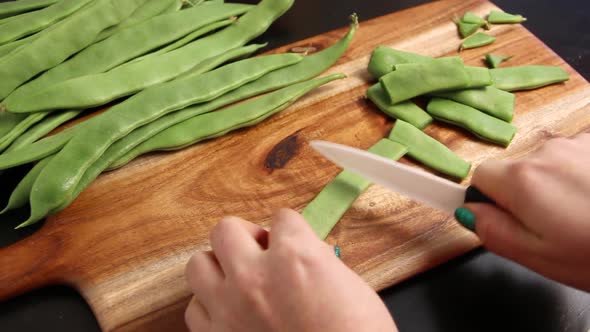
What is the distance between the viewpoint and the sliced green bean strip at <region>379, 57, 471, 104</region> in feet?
6.13

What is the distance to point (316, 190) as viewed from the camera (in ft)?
5.58

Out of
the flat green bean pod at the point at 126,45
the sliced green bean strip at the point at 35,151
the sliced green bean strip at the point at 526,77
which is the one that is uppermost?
the flat green bean pod at the point at 126,45

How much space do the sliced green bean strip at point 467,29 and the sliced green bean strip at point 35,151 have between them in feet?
5.33

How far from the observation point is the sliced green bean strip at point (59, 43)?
6.01 feet

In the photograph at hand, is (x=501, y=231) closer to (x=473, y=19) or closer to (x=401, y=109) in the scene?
(x=401, y=109)

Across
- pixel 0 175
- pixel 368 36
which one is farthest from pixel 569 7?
pixel 0 175

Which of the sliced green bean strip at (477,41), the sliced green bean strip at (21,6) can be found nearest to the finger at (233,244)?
the sliced green bean strip at (477,41)

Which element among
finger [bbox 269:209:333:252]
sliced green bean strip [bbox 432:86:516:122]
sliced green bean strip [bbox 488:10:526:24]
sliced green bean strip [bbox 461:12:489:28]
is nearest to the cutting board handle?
finger [bbox 269:209:333:252]

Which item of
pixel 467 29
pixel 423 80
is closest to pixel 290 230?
pixel 423 80

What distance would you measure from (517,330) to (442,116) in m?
0.78

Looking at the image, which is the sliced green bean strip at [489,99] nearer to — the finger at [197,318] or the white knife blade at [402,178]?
the white knife blade at [402,178]

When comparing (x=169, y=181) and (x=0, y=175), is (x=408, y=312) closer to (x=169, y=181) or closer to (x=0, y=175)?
(x=169, y=181)

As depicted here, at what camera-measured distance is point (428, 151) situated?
5.80 feet

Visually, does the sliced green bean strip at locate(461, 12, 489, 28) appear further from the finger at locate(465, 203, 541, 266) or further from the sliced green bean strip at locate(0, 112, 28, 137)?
the sliced green bean strip at locate(0, 112, 28, 137)
